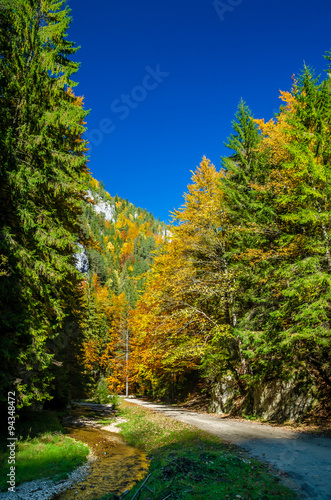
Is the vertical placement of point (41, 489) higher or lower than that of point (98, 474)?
higher

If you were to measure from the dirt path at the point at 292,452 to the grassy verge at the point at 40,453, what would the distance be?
561 cm

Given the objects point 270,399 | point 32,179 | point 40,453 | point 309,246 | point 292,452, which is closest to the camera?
point 292,452

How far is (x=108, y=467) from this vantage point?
9.53 m

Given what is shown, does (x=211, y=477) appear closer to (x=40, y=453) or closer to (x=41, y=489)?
(x=41, y=489)

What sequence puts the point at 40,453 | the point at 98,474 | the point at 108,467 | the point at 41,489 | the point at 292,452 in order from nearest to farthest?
the point at 41,489 → the point at 292,452 → the point at 98,474 → the point at 40,453 → the point at 108,467

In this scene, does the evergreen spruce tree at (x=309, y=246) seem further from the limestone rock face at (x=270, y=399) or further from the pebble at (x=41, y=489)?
the pebble at (x=41, y=489)

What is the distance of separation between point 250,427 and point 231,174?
1451cm

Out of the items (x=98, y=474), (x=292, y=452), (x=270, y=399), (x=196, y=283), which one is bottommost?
(x=98, y=474)

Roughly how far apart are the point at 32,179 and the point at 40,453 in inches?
364

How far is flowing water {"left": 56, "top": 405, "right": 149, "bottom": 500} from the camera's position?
24.2 ft

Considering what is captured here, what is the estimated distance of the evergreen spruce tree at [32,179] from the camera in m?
8.90

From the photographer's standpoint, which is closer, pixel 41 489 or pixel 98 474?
pixel 41 489

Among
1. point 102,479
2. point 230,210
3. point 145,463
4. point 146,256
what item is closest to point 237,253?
point 230,210

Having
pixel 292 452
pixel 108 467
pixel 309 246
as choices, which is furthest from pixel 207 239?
pixel 108 467
